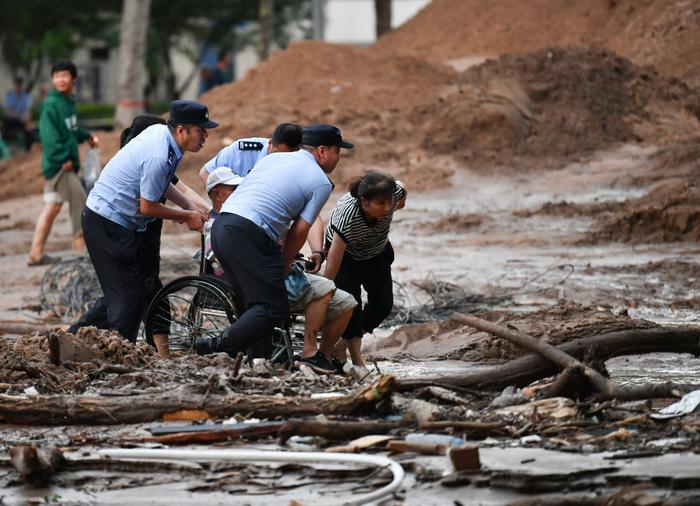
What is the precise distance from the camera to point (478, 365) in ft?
31.6

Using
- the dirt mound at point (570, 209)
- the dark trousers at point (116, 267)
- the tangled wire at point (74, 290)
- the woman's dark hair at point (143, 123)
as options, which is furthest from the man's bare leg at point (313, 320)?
the dirt mound at point (570, 209)

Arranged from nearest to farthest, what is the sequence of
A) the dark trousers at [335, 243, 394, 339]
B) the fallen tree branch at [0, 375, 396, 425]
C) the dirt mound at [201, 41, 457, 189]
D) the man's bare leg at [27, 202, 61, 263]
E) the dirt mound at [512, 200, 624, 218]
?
the fallen tree branch at [0, 375, 396, 425], the dark trousers at [335, 243, 394, 339], the man's bare leg at [27, 202, 61, 263], the dirt mound at [512, 200, 624, 218], the dirt mound at [201, 41, 457, 189]

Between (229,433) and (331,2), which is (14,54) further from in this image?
(229,433)

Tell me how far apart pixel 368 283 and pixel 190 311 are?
1.33 metres

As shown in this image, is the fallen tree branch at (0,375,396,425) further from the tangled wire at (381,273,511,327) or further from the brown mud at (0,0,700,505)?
the tangled wire at (381,273,511,327)

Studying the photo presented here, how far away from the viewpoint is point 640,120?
23.3m

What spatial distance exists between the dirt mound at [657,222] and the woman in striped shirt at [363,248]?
24.4 ft

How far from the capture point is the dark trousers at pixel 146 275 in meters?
9.46

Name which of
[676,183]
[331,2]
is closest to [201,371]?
[676,183]

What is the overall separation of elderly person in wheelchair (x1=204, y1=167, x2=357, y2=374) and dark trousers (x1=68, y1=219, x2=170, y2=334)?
1.66 ft

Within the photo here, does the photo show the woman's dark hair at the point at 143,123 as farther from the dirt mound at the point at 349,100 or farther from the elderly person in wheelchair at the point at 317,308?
the dirt mound at the point at 349,100

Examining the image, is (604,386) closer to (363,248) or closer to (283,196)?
(283,196)

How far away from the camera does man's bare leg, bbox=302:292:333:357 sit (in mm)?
8766

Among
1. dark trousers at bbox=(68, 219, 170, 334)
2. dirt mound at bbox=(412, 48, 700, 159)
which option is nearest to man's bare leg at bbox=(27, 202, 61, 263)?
dark trousers at bbox=(68, 219, 170, 334)
